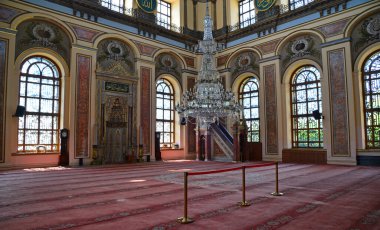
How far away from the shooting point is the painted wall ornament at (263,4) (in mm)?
11533

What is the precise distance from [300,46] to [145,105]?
6.25 meters

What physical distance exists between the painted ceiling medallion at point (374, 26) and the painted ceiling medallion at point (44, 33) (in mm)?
10025

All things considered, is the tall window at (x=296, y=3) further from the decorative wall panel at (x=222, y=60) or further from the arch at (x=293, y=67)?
the decorative wall panel at (x=222, y=60)

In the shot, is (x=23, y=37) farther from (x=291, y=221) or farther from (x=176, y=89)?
(x=291, y=221)

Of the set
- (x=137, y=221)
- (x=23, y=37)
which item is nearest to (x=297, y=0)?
(x=23, y=37)

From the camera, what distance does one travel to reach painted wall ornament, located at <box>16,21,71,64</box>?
864 cm

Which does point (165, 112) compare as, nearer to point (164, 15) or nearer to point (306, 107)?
point (164, 15)

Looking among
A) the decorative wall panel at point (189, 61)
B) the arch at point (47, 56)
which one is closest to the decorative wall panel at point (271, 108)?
the decorative wall panel at point (189, 61)

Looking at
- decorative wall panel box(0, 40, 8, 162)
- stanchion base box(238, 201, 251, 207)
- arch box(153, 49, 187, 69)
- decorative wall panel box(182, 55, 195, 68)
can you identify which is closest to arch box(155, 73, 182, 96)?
arch box(153, 49, 187, 69)

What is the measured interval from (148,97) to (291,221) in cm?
890

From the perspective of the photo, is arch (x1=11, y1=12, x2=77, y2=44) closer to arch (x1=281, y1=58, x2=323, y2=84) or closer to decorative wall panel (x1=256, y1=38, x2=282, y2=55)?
decorative wall panel (x1=256, y1=38, x2=282, y2=55)

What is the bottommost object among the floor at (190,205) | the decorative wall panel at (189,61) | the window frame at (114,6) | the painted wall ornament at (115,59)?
the floor at (190,205)

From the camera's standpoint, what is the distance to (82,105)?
9609 mm

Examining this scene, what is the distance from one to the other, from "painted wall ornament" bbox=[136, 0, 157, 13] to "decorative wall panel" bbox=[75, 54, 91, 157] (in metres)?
3.39
